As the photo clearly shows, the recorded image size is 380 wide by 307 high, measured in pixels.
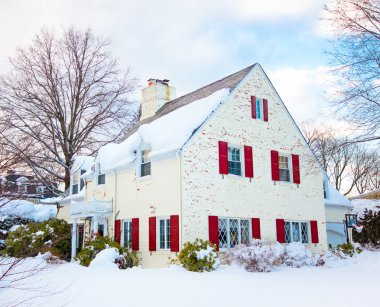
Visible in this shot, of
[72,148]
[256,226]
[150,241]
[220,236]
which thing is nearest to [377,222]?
[256,226]

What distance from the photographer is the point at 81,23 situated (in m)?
30.2

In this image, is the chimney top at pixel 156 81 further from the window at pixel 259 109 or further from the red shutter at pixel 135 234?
the red shutter at pixel 135 234

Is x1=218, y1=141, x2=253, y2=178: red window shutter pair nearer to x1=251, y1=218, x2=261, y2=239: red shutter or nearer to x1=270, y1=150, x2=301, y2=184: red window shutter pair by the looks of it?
x1=270, y1=150, x2=301, y2=184: red window shutter pair

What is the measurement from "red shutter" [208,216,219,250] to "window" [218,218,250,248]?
1.62 feet

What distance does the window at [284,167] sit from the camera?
63.6 feet

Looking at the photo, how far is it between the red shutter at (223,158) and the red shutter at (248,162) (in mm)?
1151

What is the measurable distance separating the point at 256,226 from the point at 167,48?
28.0 ft

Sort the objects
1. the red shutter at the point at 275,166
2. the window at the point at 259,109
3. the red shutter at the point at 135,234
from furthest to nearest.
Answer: the window at the point at 259,109 < the red shutter at the point at 275,166 < the red shutter at the point at 135,234

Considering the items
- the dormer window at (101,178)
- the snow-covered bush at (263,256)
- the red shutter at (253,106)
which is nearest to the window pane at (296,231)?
the snow-covered bush at (263,256)

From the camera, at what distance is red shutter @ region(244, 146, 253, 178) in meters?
17.5

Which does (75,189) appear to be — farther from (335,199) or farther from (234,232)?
(335,199)

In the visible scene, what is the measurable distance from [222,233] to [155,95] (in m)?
10.8

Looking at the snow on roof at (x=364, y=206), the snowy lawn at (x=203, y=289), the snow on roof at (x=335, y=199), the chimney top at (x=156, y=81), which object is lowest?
the snowy lawn at (x=203, y=289)

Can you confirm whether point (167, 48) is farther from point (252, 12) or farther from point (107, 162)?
point (107, 162)
